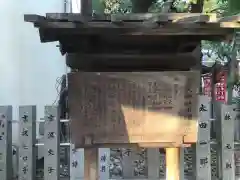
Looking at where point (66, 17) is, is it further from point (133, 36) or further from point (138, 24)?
point (133, 36)

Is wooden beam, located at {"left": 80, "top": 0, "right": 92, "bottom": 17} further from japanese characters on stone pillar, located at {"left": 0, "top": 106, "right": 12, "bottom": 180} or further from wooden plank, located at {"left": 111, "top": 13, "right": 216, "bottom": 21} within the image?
japanese characters on stone pillar, located at {"left": 0, "top": 106, "right": 12, "bottom": 180}

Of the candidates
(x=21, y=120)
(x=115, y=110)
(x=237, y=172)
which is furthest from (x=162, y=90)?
(x=237, y=172)

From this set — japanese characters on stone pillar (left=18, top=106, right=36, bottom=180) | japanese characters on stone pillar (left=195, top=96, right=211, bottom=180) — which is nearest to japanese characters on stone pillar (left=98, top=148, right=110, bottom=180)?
japanese characters on stone pillar (left=18, top=106, right=36, bottom=180)

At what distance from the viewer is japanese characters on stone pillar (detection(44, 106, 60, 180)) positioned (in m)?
7.68

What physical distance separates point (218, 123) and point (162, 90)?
14.4 ft

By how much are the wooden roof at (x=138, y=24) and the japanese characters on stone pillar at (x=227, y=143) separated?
4448mm

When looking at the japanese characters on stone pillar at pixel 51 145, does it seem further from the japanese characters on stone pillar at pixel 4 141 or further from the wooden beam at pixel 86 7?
the wooden beam at pixel 86 7

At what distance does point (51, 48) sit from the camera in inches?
389

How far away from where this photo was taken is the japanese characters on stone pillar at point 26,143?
308 inches

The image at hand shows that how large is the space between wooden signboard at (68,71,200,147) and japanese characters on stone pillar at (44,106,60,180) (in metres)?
3.69

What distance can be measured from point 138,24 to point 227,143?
16.4 feet

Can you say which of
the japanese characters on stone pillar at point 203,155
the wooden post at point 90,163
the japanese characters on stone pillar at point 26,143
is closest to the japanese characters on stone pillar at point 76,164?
the japanese characters on stone pillar at point 26,143

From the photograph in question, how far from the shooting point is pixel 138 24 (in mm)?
3609

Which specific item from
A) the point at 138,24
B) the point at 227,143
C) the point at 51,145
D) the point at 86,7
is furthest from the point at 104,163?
the point at 138,24
